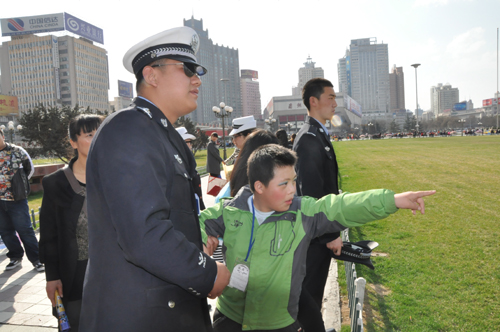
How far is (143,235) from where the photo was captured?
4.43 feet

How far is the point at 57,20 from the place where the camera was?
4321 inches

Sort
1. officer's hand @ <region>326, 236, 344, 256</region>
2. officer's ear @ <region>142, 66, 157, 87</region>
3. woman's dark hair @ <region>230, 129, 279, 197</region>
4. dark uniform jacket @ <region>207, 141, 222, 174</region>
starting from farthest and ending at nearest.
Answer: dark uniform jacket @ <region>207, 141, 222, 174</region> → woman's dark hair @ <region>230, 129, 279, 197</region> → officer's hand @ <region>326, 236, 344, 256</region> → officer's ear @ <region>142, 66, 157, 87</region>

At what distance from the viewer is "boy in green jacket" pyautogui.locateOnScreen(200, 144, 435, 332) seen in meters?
2.32

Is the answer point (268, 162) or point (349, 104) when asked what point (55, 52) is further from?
point (268, 162)

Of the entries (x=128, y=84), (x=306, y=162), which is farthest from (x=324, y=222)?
(x=128, y=84)

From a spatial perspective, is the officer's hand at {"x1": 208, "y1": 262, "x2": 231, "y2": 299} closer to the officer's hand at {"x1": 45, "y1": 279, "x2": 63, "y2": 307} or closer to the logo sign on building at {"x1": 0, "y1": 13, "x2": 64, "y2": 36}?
the officer's hand at {"x1": 45, "y1": 279, "x2": 63, "y2": 307}

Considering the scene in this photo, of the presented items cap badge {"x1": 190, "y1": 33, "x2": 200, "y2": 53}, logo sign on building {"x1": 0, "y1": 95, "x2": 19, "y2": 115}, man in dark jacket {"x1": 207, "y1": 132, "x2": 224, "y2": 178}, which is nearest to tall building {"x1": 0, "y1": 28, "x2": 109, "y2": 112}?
logo sign on building {"x1": 0, "y1": 95, "x2": 19, "y2": 115}

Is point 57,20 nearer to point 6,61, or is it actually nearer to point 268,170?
point 6,61

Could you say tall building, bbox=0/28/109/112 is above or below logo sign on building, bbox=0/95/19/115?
above

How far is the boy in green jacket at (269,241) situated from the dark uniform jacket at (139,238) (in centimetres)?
74

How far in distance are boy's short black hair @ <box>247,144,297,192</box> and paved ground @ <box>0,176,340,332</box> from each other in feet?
7.92

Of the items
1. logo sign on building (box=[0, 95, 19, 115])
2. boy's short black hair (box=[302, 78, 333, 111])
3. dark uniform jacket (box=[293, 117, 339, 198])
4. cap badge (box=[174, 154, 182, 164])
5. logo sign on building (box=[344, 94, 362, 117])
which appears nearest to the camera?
cap badge (box=[174, 154, 182, 164])

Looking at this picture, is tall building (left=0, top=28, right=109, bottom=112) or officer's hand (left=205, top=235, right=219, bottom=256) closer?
officer's hand (left=205, top=235, right=219, bottom=256)

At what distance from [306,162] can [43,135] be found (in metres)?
24.7
